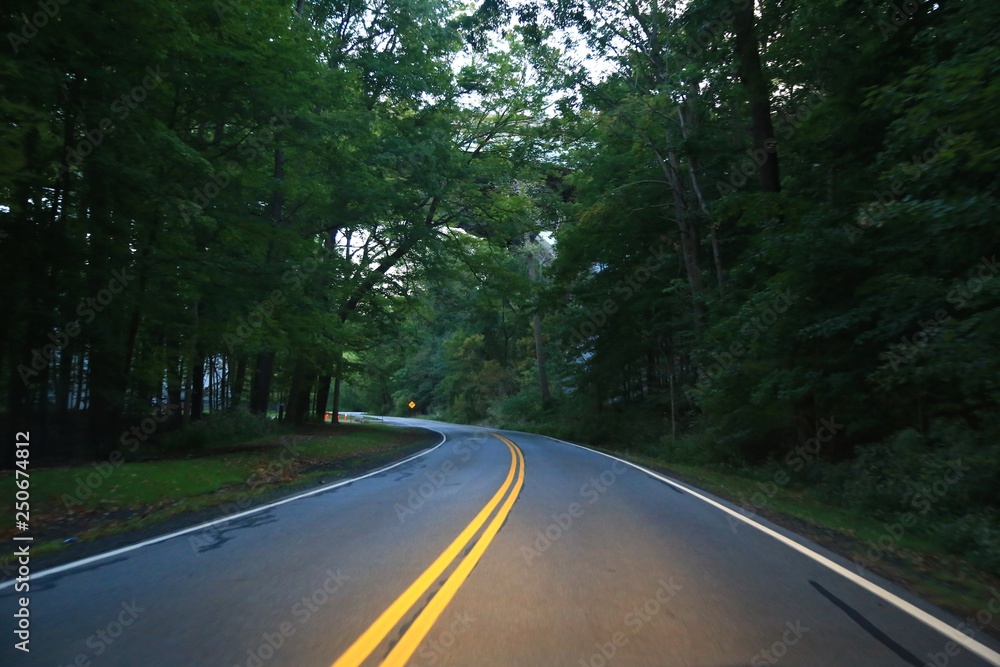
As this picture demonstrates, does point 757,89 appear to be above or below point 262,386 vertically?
above

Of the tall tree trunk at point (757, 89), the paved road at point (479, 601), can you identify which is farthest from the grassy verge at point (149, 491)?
the tall tree trunk at point (757, 89)

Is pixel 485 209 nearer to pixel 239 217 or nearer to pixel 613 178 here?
pixel 613 178

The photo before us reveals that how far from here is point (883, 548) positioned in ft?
24.8

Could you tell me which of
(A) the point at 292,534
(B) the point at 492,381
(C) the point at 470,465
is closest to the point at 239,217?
(C) the point at 470,465

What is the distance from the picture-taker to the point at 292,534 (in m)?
8.02
